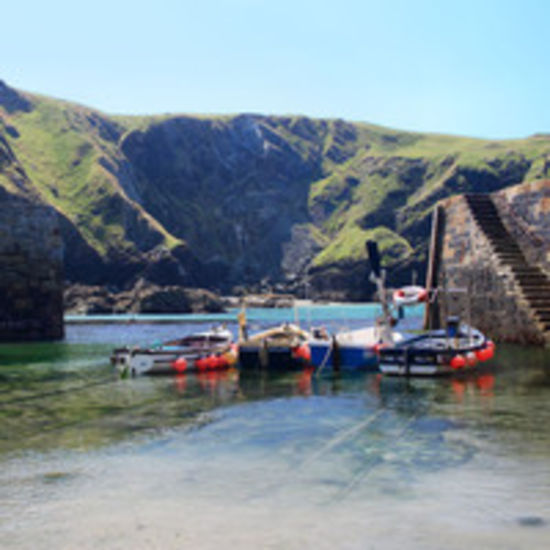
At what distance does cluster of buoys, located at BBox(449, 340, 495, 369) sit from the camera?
30.8 m

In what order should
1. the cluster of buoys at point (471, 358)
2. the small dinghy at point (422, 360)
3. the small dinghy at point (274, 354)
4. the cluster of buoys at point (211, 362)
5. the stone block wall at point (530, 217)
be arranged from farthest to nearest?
1. the stone block wall at point (530, 217)
2. the small dinghy at point (274, 354)
3. the cluster of buoys at point (211, 362)
4. the cluster of buoys at point (471, 358)
5. the small dinghy at point (422, 360)

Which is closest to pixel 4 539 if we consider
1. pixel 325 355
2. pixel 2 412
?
pixel 2 412

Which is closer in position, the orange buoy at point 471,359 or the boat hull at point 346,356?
the orange buoy at point 471,359

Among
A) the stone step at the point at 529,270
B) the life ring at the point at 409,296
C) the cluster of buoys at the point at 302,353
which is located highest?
the stone step at the point at 529,270

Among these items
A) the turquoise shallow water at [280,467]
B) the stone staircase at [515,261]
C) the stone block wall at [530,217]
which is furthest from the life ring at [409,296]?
the stone block wall at [530,217]

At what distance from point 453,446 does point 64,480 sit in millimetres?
9584

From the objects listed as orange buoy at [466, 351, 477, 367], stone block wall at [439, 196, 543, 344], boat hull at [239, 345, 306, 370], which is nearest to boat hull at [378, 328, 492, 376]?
orange buoy at [466, 351, 477, 367]

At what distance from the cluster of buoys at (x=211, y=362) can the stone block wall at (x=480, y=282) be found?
1612cm

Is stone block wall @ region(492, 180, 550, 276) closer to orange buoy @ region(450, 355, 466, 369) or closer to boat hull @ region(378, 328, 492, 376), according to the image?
orange buoy @ region(450, 355, 466, 369)

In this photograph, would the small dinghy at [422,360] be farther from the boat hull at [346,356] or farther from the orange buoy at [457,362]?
the boat hull at [346,356]

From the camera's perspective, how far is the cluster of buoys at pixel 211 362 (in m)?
34.9

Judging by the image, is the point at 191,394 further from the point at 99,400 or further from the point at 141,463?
the point at 141,463

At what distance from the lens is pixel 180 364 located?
34.8 m

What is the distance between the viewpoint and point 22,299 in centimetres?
6462
